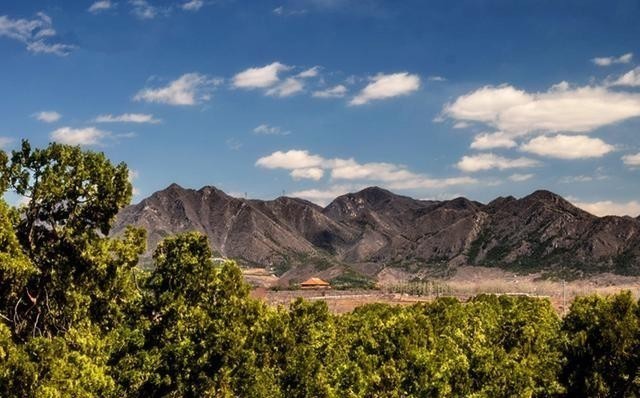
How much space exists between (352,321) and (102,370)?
4763 centimetres

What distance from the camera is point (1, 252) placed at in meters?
23.5

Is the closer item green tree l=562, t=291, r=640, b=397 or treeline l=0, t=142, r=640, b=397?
treeline l=0, t=142, r=640, b=397

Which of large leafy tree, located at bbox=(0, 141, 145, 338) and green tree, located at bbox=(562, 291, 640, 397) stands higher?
large leafy tree, located at bbox=(0, 141, 145, 338)

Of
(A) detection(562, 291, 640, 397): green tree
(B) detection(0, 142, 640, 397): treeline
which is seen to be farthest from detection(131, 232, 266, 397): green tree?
(A) detection(562, 291, 640, 397): green tree

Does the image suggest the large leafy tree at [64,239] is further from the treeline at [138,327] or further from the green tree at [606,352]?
the green tree at [606,352]

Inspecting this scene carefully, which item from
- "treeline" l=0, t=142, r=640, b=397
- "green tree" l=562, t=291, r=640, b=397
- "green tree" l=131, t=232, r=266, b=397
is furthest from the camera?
"green tree" l=562, t=291, r=640, b=397

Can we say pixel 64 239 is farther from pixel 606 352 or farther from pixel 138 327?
pixel 606 352

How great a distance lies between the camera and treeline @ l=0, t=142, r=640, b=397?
79.0 ft

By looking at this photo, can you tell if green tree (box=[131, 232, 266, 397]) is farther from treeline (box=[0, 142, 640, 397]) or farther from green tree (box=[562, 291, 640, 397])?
green tree (box=[562, 291, 640, 397])

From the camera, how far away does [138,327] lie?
29.6m

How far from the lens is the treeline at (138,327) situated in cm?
2407

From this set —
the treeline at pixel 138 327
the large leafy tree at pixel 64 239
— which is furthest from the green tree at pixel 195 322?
the large leafy tree at pixel 64 239

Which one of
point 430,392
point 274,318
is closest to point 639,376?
point 430,392

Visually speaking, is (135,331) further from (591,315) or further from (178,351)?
(591,315)
